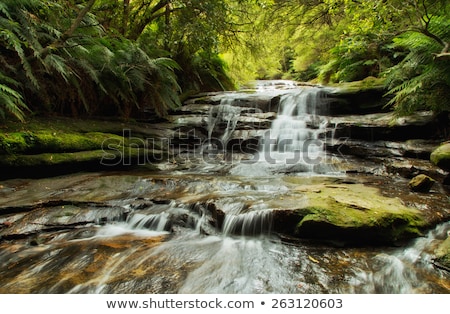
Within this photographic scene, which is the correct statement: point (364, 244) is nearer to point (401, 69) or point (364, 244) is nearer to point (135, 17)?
point (401, 69)

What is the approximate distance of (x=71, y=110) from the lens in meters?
5.62

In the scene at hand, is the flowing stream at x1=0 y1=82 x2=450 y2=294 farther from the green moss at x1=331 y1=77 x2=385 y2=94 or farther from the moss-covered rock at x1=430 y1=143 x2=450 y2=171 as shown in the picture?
the green moss at x1=331 y1=77 x2=385 y2=94

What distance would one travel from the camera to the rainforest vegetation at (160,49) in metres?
4.23

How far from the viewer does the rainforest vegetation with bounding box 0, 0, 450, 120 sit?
4.23 meters

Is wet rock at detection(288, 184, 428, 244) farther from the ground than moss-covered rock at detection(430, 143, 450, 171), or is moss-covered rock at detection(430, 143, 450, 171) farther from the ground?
moss-covered rock at detection(430, 143, 450, 171)

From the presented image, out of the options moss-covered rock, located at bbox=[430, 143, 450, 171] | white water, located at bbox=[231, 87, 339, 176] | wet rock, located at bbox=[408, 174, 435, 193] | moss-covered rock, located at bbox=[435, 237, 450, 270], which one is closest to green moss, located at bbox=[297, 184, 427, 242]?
moss-covered rock, located at bbox=[435, 237, 450, 270]

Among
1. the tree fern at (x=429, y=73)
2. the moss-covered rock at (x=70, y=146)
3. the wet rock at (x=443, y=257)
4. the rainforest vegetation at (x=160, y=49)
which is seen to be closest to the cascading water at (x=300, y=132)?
the rainforest vegetation at (x=160, y=49)

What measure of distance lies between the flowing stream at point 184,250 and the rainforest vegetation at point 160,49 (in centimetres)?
182

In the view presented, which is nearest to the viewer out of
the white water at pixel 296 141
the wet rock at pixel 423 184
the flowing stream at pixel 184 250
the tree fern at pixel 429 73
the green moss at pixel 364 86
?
the flowing stream at pixel 184 250

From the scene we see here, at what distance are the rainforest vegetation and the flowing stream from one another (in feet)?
5.99

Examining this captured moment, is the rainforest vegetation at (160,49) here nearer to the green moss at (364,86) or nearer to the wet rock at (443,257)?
the green moss at (364,86)
